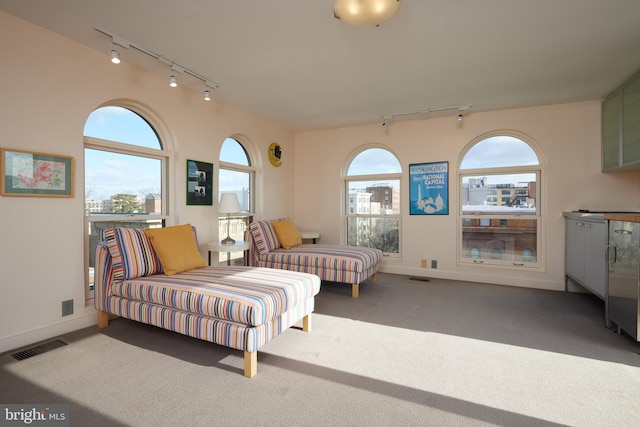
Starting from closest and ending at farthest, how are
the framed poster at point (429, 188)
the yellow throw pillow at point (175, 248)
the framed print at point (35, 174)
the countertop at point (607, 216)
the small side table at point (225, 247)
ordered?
1. the framed print at point (35, 174)
2. the countertop at point (607, 216)
3. the yellow throw pillow at point (175, 248)
4. the small side table at point (225, 247)
5. the framed poster at point (429, 188)

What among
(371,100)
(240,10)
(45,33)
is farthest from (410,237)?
(45,33)

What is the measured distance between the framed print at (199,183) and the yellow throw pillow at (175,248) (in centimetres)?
71

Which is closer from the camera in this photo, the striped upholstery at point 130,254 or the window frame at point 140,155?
the striped upholstery at point 130,254

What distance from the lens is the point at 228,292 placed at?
2264mm

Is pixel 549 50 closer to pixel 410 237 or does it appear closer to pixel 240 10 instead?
pixel 240 10

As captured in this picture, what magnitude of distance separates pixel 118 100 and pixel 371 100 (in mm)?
2931

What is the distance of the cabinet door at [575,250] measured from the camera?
359cm

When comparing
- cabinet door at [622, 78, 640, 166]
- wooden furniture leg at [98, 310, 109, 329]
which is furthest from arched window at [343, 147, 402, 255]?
wooden furniture leg at [98, 310, 109, 329]

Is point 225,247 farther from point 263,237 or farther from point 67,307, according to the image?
point 67,307

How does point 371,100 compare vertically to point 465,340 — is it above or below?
above

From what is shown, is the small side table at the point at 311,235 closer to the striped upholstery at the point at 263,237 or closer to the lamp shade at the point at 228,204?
the striped upholstery at the point at 263,237

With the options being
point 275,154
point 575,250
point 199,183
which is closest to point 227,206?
point 199,183

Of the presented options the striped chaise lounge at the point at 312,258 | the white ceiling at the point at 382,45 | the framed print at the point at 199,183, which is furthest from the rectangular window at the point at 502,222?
the framed print at the point at 199,183

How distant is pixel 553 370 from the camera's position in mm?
2143
